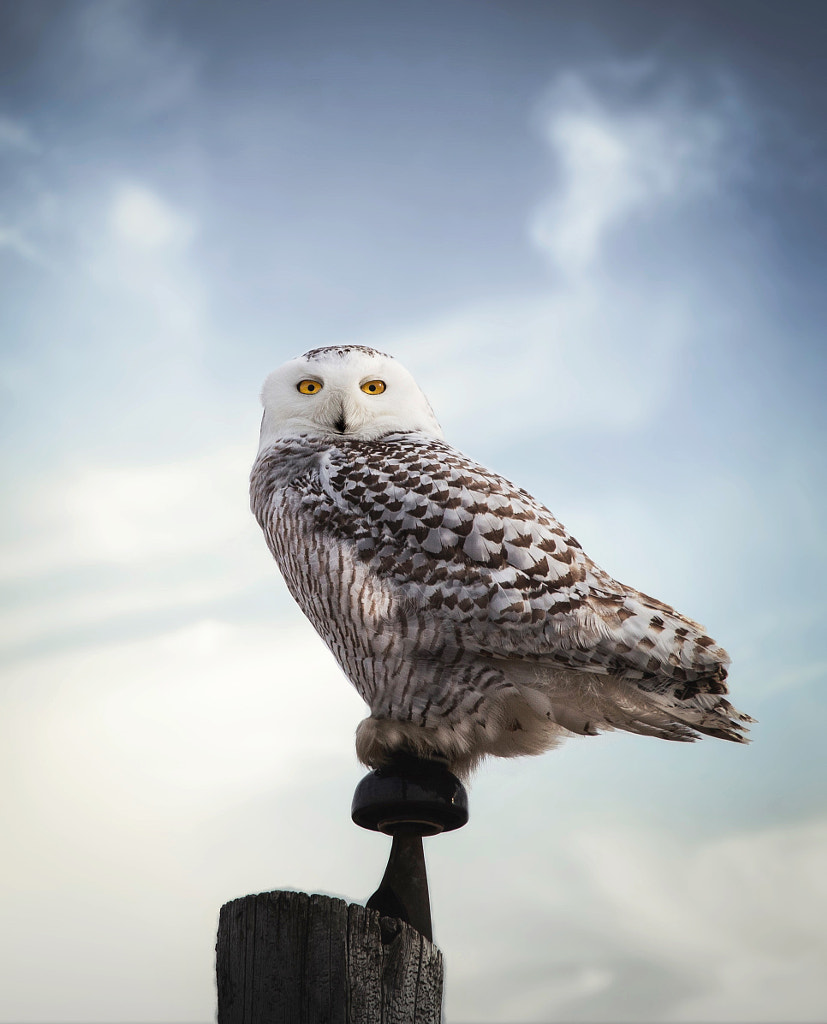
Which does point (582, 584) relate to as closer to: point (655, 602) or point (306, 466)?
point (655, 602)

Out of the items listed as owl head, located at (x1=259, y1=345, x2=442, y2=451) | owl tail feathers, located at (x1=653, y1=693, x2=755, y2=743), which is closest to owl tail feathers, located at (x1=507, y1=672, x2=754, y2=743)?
owl tail feathers, located at (x1=653, y1=693, x2=755, y2=743)

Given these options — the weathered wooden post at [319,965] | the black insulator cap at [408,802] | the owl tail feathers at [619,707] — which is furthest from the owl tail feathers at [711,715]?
the weathered wooden post at [319,965]

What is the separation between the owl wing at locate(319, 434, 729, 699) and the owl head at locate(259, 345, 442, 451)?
42 cm

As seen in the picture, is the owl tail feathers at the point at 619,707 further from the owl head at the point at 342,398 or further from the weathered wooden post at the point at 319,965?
the owl head at the point at 342,398

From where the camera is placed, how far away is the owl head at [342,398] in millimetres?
4367

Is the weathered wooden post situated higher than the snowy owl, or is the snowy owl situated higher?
the snowy owl

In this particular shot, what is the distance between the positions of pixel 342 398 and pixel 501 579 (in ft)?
3.94

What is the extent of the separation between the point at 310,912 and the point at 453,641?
1.18 meters

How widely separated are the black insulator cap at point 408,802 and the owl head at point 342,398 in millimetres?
1510

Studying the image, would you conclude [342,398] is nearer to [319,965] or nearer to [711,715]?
[711,715]

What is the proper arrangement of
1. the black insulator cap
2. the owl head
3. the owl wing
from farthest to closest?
1. the owl head
2. the owl wing
3. the black insulator cap

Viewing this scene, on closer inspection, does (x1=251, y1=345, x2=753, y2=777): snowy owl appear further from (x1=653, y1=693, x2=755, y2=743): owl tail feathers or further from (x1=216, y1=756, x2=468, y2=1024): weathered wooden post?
(x1=216, y1=756, x2=468, y2=1024): weathered wooden post

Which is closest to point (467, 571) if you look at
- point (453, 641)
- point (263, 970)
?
point (453, 641)

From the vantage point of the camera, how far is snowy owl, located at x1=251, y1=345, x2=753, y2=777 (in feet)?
11.8
